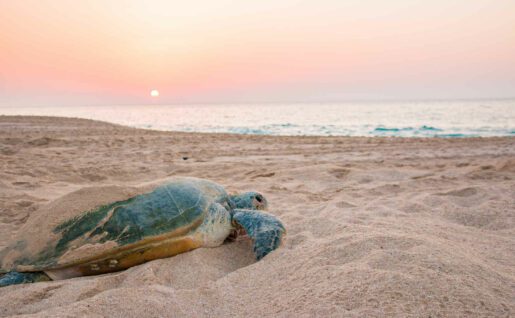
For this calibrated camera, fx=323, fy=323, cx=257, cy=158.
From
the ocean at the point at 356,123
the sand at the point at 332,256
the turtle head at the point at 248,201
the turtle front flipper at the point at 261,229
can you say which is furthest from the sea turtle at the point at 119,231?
the ocean at the point at 356,123

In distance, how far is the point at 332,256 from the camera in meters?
2.12

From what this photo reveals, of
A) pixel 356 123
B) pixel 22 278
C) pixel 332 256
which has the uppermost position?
pixel 356 123

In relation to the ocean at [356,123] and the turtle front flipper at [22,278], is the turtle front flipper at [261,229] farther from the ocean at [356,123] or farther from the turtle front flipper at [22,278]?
the ocean at [356,123]

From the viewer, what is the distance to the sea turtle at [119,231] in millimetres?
2232

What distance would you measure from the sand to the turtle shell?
12 centimetres

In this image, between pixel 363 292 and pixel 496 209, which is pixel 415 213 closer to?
pixel 496 209

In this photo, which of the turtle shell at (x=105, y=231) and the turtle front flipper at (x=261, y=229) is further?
the turtle front flipper at (x=261, y=229)

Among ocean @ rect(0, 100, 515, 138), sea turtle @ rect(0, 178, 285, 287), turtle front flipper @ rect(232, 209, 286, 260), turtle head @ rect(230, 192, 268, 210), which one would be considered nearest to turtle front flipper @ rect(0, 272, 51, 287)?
sea turtle @ rect(0, 178, 285, 287)

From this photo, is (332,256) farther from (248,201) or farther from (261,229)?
(248,201)

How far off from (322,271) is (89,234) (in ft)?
5.39

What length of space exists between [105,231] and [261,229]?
1.16m

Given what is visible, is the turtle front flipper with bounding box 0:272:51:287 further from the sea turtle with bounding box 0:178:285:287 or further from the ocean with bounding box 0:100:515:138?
the ocean with bounding box 0:100:515:138

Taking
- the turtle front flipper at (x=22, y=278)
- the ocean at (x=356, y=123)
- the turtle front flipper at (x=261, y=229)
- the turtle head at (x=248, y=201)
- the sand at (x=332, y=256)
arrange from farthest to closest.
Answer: the ocean at (x=356, y=123)
the turtle head at (x=248, y=201)
the turtle front flipper at (x=261, y=229)
the turtle front flipper at (x=22, y=278)
the sand at (x=332, y=256)

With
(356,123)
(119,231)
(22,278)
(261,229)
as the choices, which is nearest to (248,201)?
(261,229)
